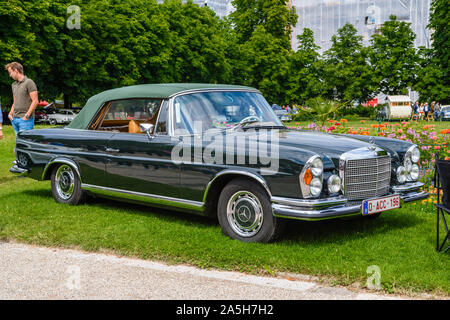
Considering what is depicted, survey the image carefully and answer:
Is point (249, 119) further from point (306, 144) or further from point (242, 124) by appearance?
point (306, 144)

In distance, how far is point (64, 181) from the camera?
26.1 feet

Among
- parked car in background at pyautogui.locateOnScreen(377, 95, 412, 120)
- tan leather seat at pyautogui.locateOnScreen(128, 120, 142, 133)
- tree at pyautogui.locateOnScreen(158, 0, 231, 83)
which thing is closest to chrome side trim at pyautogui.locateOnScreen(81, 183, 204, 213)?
tan leather seat at pyautogui.locateOnScreen(128, 120, 142, 133)

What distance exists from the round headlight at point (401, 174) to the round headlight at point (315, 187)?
1.43 meters

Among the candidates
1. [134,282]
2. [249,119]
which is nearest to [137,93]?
[249,119]

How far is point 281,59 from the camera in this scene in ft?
195

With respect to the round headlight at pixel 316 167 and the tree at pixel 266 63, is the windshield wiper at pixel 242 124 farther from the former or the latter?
the tree at pixel 266 63

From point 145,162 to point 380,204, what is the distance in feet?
9.16

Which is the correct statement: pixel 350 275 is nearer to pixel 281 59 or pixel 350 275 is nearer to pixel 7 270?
pixel 7 270

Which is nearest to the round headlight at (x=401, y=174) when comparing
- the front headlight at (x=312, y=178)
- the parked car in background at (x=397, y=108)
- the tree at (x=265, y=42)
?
the front headlight at (x=312, y=178)

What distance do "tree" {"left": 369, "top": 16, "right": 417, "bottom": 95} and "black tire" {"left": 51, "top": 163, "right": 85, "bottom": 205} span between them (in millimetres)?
55109

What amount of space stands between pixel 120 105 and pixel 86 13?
115ft

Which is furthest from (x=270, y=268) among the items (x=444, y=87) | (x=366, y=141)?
(x=444, y=87)

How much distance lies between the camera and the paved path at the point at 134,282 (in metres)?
4.28
